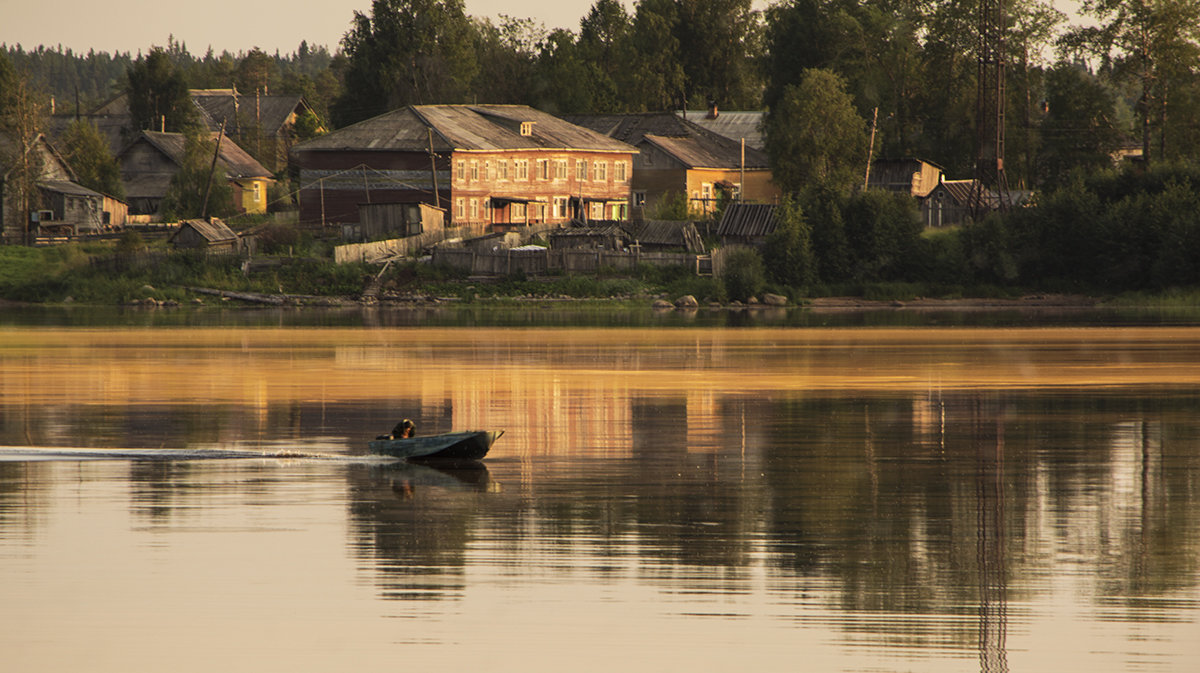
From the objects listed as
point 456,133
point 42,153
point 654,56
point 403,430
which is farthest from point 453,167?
point 403,430

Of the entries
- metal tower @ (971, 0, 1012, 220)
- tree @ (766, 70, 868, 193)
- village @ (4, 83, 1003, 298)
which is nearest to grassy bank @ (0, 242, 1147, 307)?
village @ (4, 83, 1003, 298)

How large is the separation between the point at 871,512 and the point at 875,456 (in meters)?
5.32

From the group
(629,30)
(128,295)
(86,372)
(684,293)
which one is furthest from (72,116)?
(86,372)

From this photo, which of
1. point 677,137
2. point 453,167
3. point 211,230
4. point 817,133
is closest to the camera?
point 211,230

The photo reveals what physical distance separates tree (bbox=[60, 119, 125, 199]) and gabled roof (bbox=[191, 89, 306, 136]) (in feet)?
98.7

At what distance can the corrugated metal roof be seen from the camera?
87.9 m

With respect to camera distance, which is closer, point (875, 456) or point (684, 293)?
point (875, 456)

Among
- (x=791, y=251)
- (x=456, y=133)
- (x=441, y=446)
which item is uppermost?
(x=456, y=133)

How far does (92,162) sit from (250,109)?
42.2 metres

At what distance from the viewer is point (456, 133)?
3615 inches

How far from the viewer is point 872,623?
14961 mm

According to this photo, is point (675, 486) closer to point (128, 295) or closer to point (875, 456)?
point (875, 456)

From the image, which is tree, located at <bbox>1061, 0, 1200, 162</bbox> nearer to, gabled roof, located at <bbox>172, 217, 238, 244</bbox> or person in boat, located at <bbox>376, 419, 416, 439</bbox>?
gabled roof, located at <bbox>172, 217, 238, 244</bbox>

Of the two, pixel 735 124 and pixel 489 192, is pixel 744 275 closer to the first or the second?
pixel 489 192
